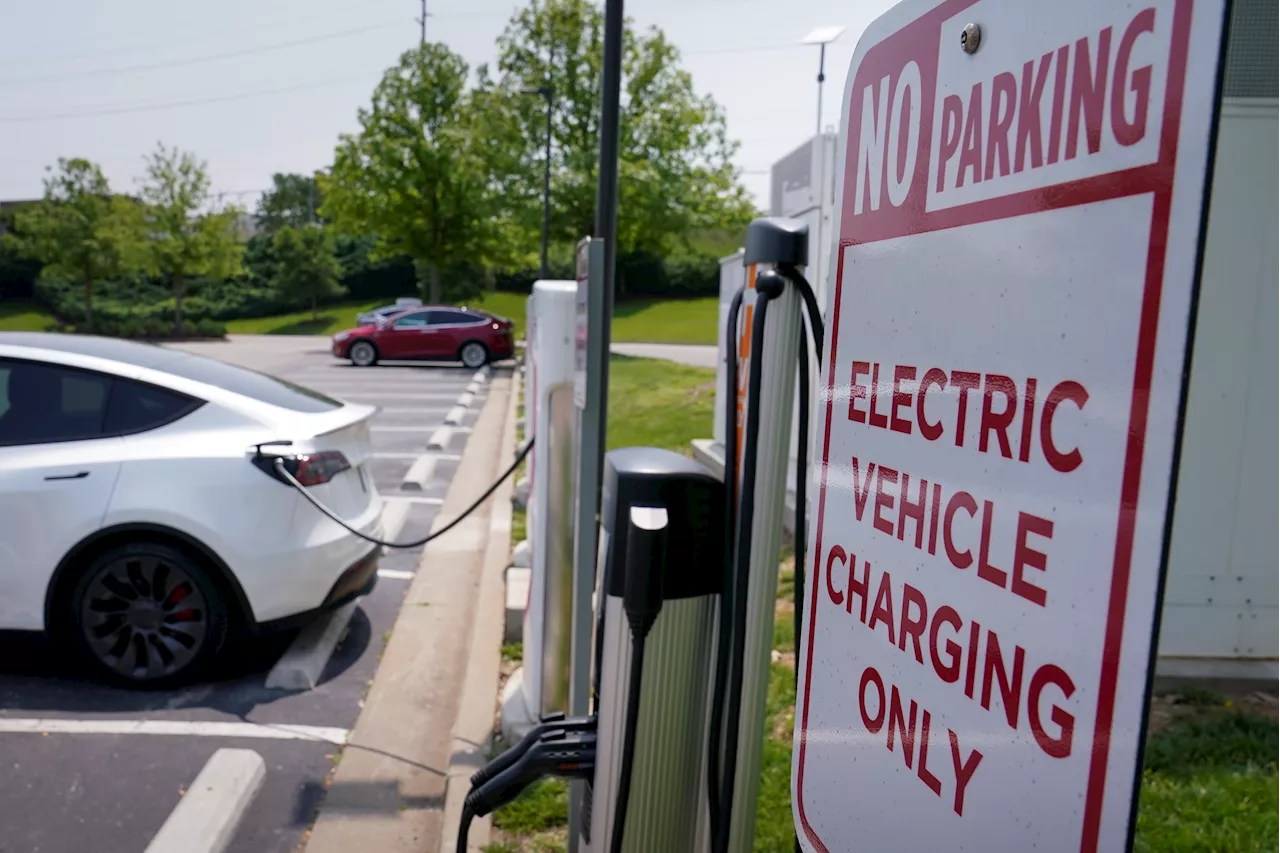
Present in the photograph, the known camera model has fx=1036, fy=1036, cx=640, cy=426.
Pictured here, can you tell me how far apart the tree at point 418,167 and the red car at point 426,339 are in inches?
420

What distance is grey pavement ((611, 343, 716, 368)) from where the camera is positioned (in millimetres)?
25848

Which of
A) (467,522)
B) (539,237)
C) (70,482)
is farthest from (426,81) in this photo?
(70,482)

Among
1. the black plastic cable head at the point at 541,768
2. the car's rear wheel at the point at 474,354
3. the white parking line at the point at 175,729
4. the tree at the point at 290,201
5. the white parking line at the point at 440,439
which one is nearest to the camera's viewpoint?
the black plastic cable head at the point at 541,768

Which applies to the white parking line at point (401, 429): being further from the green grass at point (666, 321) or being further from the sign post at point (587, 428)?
the green grass at point (666, 321)

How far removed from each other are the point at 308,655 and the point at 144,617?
2.52 ft

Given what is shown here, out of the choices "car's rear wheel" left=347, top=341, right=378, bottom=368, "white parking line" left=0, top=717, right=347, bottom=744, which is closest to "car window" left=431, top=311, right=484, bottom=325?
"car's rear wheel" left=347, top=341, right=378, bottom=368

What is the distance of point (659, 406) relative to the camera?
13938 millimetres

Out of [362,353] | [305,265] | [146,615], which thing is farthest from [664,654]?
[305,265]

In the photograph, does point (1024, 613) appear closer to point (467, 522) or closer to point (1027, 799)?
point (1027, 799)

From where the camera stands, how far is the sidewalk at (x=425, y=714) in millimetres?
3508

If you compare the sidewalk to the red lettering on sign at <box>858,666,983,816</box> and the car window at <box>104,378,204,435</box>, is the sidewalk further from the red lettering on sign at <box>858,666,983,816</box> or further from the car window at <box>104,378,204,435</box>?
the red lettering on sign at <box>858,666,983,816</box>

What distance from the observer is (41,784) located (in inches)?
144

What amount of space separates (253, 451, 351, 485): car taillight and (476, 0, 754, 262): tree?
81.4 feet

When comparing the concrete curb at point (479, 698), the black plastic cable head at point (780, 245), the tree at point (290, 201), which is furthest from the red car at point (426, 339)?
the tree at point (290, 201)
